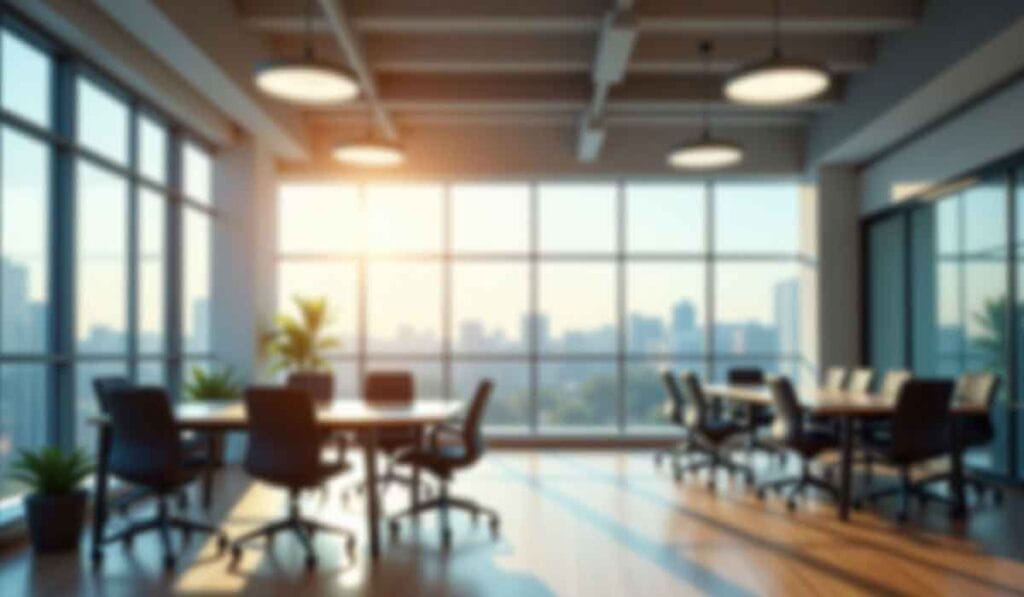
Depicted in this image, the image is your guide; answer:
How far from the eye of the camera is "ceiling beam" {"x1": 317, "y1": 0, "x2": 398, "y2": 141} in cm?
568

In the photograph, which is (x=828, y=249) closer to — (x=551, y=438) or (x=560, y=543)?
(x=551, y=438)

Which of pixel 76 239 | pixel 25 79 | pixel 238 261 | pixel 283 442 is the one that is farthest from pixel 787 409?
pixel 25 79

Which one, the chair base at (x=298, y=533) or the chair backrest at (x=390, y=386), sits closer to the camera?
the chair base at (x=298, y=533)

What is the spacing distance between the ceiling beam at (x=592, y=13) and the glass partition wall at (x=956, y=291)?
187cm

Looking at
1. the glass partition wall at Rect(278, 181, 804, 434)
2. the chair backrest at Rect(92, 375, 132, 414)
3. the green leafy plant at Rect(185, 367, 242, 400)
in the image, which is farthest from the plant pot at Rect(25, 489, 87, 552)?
the glass partition wall at Rect(278, 181, 804, 434)

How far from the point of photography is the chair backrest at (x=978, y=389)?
19.9 ft

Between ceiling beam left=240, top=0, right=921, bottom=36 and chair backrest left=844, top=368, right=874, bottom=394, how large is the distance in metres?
2.95

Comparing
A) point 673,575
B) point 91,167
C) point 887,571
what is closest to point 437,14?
point 91,167

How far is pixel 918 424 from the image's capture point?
5.49 meters

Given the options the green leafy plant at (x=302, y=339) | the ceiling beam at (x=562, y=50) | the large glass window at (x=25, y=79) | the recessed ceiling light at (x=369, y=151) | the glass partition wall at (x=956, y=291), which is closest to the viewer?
the large glass window at (x=25, y=79)

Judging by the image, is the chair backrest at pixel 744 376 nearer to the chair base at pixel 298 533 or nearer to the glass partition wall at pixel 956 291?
the glass partition wall at pixel 956 291

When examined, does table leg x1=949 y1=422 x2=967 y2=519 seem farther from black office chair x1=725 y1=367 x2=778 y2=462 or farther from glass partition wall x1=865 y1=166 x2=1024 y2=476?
black office chair x1=725 y1=367 x2=778 y2=462

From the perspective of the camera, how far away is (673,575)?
13.9ft

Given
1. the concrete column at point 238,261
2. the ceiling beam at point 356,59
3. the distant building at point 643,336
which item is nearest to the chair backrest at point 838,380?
the distant building at point 643,336
